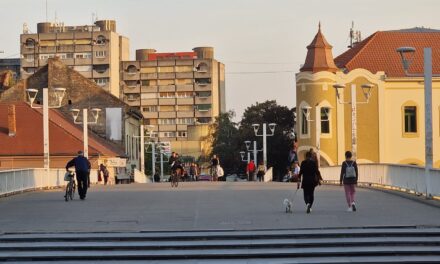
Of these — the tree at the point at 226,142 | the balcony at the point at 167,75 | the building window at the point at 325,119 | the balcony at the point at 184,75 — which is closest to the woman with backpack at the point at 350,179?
the building window at the point at 325,119

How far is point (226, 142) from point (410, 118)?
49.2 metres

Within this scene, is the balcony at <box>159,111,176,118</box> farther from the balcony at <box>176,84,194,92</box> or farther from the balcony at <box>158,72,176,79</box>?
the balcony at <box>158,72,176,79</box>

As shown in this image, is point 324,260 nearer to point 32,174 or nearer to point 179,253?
point 179,253

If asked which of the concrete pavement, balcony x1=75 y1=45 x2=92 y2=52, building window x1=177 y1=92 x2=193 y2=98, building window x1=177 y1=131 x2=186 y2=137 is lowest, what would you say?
the concrete pavement

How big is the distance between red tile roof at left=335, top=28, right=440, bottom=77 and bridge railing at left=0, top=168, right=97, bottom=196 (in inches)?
1885

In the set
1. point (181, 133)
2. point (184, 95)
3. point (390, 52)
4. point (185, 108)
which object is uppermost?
point (184, 95)

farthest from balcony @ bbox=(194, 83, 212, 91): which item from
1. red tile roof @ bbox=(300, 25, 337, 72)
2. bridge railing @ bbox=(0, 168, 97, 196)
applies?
bridge railing @ bbox=(0, 168, 97, 196)

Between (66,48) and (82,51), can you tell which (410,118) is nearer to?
(82,51)

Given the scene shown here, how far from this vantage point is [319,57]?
289 ft

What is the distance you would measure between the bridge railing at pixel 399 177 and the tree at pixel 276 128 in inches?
2579

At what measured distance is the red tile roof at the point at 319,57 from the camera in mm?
87562

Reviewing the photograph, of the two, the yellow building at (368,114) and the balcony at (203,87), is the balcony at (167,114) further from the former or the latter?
the yellow building at (368,114)

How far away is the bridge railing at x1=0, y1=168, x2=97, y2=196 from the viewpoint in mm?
34812

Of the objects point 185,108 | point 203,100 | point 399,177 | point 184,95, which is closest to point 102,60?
point 184,95
